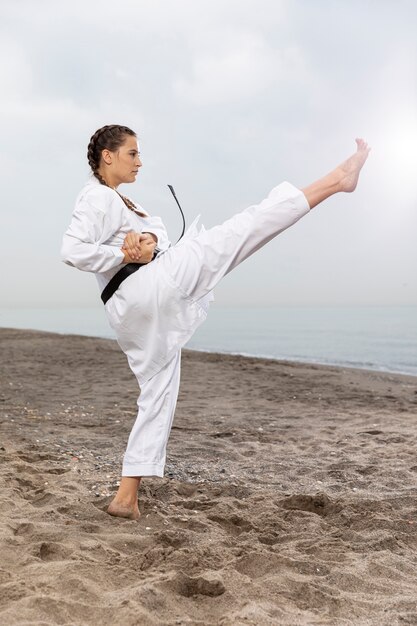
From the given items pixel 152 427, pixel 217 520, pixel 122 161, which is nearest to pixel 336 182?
pixel 122 161

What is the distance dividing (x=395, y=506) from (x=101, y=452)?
2359 millimetres

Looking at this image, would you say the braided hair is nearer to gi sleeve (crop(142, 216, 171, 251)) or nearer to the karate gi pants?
gi sleeve (crop(142, 216, 171, 251))

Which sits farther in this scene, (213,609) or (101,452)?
(101,452)

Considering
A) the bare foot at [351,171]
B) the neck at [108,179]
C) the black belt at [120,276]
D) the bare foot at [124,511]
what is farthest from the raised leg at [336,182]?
the bare foot at [124,511]

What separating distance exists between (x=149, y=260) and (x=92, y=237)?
298mm

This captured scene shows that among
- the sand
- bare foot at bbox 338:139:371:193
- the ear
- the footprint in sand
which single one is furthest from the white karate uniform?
the footprint in sand

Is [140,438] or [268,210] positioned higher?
[268,210]

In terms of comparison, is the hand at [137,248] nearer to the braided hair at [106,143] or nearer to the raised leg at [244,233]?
the raised leg at [244,233]

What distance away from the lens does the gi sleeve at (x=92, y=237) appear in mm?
3033

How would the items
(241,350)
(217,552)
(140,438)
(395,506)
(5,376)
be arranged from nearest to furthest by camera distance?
(217,552) → (140,438) → (395,506) → (5,376) → (241,350)

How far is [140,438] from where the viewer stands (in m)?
3.28

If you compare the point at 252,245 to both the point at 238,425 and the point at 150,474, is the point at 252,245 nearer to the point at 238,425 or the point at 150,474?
the point at 150,474

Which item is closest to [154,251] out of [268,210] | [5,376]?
[268,210]

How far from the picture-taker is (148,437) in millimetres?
3277
